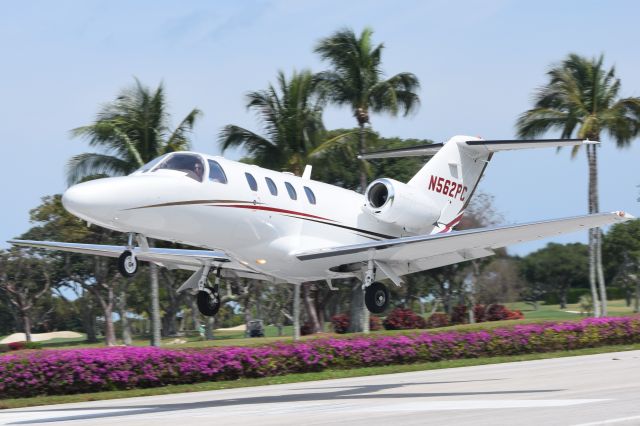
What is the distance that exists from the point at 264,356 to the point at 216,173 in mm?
6180

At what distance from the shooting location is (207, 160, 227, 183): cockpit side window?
57.9 feet

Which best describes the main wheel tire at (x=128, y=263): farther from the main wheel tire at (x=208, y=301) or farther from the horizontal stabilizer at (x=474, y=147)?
the horizontal stabilizer at (x=474, y=147)

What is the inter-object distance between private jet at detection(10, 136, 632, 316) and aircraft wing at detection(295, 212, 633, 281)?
0.03 metres

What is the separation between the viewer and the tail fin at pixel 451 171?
2308cm

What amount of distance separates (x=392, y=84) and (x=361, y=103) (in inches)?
57.5

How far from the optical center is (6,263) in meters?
64.6

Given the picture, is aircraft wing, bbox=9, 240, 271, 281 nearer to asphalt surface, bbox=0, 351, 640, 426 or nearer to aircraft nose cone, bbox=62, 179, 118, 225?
asphalt surface, bbox=0, 351, 640, 426

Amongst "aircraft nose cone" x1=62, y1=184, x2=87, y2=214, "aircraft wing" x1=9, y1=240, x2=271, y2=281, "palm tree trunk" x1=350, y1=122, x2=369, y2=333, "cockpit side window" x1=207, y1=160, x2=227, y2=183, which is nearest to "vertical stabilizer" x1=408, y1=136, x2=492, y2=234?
"aircraft wing" x1=9, y1=240, x2=271, y2=281

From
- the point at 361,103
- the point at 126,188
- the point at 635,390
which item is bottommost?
the point at 635,390

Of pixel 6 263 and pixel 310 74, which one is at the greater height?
pixel 310 74

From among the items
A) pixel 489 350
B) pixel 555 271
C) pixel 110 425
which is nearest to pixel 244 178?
pixel 110 425

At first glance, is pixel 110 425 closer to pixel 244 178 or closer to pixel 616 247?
pixel 244 178

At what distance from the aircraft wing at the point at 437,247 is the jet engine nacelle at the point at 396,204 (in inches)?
49.4

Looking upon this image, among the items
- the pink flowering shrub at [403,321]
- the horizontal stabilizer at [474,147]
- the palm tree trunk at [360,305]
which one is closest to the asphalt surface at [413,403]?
the horizontal stabilizer at [474,147]
